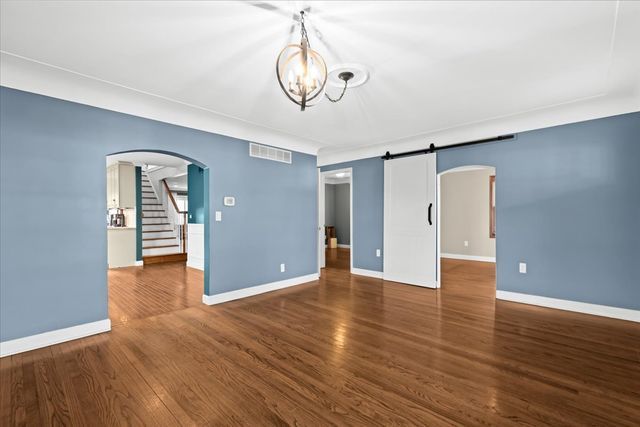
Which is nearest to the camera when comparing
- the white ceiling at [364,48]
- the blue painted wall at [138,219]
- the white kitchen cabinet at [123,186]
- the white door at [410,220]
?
the white ceiling at [364,48]

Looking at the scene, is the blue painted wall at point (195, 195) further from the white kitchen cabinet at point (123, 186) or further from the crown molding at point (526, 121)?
the crown molding at point (526, 121)

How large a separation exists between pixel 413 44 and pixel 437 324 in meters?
2.90

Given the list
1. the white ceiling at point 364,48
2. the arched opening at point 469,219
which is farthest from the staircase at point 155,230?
the arched opening at point 469,219

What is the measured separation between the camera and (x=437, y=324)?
10.9 feet

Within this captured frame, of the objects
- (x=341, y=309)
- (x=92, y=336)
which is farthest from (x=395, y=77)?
(x=92, y=336)

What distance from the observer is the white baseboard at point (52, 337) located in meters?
2.60

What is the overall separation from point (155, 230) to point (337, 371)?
310 inches

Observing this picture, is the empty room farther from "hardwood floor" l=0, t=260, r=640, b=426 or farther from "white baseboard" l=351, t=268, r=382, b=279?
"white baseboard" l=351, t=268, r=382, b=279

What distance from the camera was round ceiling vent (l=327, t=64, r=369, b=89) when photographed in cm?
267

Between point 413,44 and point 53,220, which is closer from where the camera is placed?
point 413,44

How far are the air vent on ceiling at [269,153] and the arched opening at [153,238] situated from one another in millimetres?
855

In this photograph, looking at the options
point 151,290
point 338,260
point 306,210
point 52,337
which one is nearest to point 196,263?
point 151,290

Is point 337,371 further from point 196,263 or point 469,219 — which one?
point 469,219

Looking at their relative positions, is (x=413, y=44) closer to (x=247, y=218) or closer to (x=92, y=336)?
(x=247, y=218)
